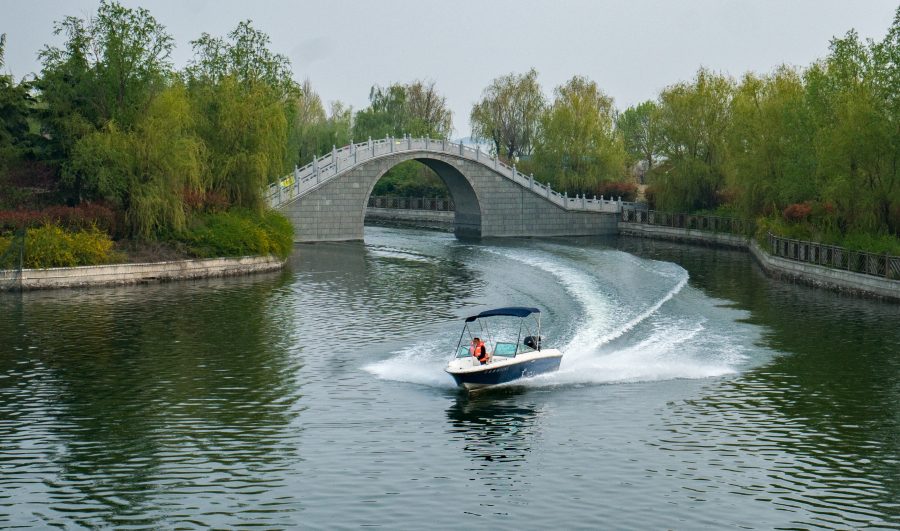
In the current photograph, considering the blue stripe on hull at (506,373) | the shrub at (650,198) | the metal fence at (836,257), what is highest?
the shrub at (650,198)

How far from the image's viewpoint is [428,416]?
63.2 ft

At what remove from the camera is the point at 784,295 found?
3762cm

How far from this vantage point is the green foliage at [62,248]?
3669 centimetres

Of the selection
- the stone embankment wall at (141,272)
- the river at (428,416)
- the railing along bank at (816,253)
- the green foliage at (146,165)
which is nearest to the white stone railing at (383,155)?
the stone embankment wall at (141,272)

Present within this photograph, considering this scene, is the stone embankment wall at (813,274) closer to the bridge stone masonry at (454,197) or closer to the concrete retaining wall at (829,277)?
the concrete retaining wall at (829,277)

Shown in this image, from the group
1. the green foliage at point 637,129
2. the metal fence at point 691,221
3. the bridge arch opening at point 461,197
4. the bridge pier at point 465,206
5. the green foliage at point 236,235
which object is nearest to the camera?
the green foliage at point 236,235

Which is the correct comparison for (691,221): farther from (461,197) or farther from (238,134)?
(238,134)

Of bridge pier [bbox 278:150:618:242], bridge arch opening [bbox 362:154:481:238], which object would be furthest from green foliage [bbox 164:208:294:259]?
bridge arch opening [bbox 362:154:481:238]

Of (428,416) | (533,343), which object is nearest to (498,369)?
(533,343)

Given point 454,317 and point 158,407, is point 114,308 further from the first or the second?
point 158,407

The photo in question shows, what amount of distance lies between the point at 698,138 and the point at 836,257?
27.8 metres

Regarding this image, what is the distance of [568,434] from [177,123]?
Result: 30178 millimetres

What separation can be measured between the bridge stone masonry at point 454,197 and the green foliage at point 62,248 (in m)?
20.9

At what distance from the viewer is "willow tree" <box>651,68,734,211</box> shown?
6512 cm
